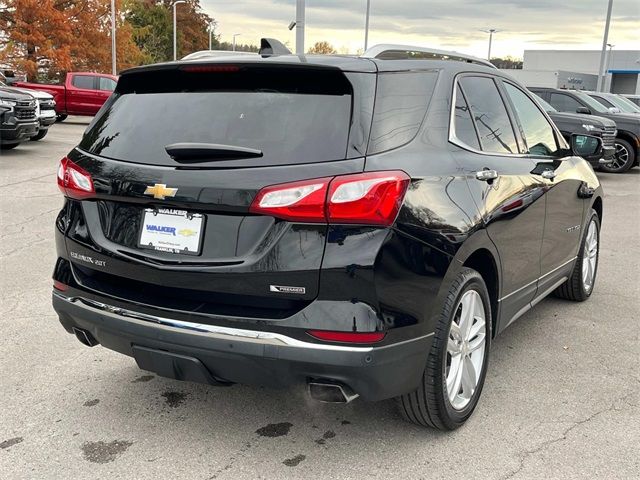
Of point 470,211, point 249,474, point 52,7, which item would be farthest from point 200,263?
point 52,7

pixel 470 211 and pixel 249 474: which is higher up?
pixel 470 211

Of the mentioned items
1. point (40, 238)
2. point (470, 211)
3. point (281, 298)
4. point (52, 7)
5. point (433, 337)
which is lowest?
point (40, 238)

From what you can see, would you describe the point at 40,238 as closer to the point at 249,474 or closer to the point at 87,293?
the point at 87,293

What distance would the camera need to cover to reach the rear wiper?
2.68 metres

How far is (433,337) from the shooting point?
2.83 m

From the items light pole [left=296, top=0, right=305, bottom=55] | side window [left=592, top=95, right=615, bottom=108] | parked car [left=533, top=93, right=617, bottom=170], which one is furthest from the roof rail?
side window [left=592, top=95, right=615, bottom=108]

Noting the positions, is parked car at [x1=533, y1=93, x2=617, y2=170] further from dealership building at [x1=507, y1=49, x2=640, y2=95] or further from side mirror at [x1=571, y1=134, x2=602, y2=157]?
dealership building at [x1=507, y1=49, x2=640, y2=95]

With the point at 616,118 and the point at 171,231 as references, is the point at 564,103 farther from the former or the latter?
the point at 171,231

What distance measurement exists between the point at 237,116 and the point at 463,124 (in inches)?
45.7

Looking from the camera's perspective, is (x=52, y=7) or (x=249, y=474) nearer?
(x=249, y=474)

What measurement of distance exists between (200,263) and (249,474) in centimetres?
93

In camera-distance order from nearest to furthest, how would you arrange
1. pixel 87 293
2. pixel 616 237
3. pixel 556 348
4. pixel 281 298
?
1. pixel 281 298
2. pixel 87 293
3. pixel 556 348
4. pixel 616 237

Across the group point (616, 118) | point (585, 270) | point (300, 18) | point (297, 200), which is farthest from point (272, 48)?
point (616, 118)

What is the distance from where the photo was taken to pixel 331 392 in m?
2.63
